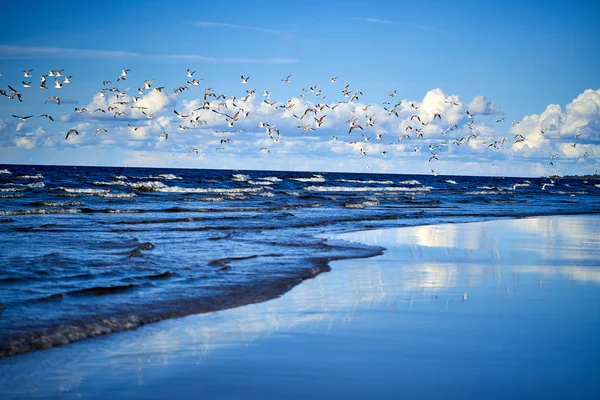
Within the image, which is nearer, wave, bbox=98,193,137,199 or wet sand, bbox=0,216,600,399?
wet sand, bbox=0,216,600,399

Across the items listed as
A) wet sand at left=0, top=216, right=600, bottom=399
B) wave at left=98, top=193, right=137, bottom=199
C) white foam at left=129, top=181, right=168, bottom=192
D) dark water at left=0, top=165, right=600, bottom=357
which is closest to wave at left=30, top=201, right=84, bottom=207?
dark water at left=0, top=165, right=600, bottom=357

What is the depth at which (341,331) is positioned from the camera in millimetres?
9336

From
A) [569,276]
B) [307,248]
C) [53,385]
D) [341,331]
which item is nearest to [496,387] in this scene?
[341,331]

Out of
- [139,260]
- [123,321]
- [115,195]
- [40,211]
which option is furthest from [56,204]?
[123,321]

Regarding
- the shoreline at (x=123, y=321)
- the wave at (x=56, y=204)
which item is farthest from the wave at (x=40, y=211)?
the shoreline at (x=123, y=321)

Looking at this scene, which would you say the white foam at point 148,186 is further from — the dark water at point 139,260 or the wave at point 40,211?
the wave at point 40,211

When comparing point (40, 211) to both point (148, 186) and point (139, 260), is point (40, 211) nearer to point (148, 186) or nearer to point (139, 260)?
point (139, 260)

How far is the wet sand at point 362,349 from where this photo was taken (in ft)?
22.9

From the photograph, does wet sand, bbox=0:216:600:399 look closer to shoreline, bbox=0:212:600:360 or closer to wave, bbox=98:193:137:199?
shoreline, bbox=0:212:600:360

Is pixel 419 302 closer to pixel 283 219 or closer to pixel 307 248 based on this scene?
pixel 307 248

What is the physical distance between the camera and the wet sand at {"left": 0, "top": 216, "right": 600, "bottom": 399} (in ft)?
22.9

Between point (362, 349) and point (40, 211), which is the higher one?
point (362, 349)

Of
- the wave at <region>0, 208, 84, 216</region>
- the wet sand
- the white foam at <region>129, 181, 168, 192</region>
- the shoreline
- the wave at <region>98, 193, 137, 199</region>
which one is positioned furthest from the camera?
the white foam at <region>129, 181, 168, 192</region>

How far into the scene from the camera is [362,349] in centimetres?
845
